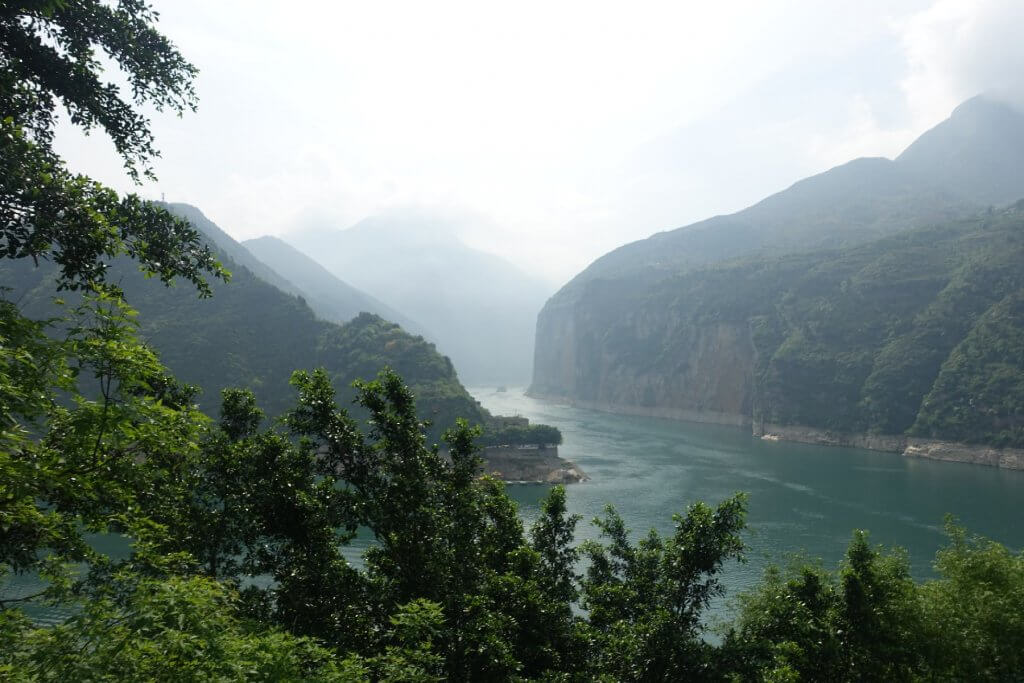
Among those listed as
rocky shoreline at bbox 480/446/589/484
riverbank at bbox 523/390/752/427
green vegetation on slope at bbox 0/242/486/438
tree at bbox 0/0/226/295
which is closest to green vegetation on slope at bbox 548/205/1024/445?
riverbank at bbox 523/390/752/427

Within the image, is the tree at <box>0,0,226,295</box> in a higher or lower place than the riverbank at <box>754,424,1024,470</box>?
higher

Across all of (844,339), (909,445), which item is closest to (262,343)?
(909,445)

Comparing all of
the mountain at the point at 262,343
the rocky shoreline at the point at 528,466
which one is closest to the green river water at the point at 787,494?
the rocky shoreline at the point at 528,466

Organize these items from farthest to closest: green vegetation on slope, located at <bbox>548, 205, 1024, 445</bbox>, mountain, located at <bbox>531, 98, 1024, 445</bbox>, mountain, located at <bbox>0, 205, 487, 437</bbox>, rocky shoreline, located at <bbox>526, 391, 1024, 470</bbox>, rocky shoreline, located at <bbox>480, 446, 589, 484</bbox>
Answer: mountain, located at <bbox>531, 98, 1024, 445</bbox>
green vegetation on slope, located at <bbox>548, 205, 1024, 445</bbox>
rocky shoreline, located at <bbox>526, 391, 1024, 470</bbox>
mountain, located at <bbox>0, 205, 487, 437</bbox>
rocky shoreline, located at <bbox>480, 446, 589, 484</bbox>

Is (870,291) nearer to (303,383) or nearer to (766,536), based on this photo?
(766,536)

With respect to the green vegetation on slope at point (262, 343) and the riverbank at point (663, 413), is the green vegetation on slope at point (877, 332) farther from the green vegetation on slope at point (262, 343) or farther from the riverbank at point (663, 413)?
the green vegetation on slope at point (262, 343)

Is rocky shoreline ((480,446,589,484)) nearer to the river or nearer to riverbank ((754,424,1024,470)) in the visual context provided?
the river

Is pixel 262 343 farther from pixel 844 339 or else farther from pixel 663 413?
pixel 844 339
